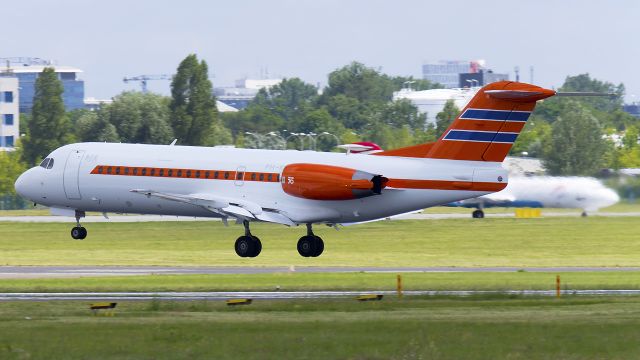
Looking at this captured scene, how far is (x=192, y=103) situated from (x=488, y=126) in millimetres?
70735

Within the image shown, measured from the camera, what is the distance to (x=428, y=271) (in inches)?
2598

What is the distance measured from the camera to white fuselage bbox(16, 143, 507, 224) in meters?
56.0

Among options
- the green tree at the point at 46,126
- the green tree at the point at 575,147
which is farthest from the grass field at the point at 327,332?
the green tree at the point at 46,126

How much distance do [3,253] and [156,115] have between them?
56.8 meters

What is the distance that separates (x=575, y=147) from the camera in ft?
395

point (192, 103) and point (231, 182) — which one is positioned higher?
point (192, 103)

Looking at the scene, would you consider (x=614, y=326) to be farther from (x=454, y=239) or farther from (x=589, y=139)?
(x=589, y=139)

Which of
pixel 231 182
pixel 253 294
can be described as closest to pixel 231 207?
pixel 231 182

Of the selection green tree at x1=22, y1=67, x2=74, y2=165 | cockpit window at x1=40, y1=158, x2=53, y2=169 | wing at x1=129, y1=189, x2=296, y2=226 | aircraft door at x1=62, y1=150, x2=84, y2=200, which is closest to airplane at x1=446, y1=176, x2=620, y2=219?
wing at x1=129, y1=189, x2=296, y2=226

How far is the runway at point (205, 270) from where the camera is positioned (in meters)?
64.2

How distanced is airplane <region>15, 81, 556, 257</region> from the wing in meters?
0.04

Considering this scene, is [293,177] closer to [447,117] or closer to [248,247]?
[248,247]

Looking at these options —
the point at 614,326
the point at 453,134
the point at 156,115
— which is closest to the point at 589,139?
the point at 156,115

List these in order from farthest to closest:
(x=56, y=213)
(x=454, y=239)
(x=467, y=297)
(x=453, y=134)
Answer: (x=454, y=239), (x=56, y=213), (x=453, y=134), (x=467, y=297)
